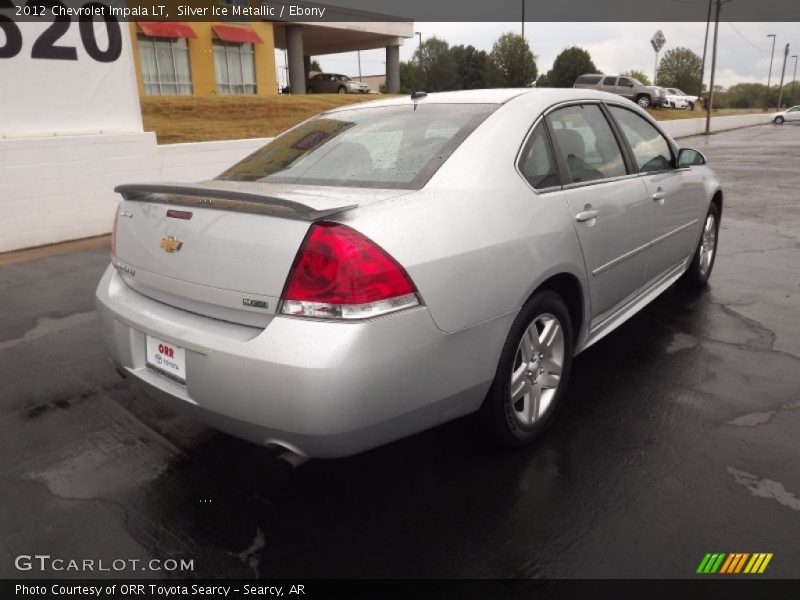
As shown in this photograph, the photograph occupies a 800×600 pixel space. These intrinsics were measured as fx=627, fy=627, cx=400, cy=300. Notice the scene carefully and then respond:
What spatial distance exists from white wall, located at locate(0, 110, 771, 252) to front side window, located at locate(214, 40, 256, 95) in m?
24.0

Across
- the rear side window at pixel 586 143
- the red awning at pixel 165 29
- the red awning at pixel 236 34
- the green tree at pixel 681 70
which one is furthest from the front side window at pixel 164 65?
the green tree at pixel 681 70

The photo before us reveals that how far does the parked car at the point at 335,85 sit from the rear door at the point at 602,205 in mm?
38494

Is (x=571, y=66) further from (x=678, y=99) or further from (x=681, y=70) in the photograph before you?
(x=681, y=70)

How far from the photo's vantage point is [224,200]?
2355 millimetres

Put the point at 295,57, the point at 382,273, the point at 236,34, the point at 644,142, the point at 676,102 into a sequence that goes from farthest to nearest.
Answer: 1. the point at 676,102
2. the point at 295,57
3. the point at 236,34
4. the point at 644,142
5. the point at 382,273

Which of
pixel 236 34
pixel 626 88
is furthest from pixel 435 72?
pixel 236 34

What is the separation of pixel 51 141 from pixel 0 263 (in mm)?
1676

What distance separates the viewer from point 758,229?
8.06 meters

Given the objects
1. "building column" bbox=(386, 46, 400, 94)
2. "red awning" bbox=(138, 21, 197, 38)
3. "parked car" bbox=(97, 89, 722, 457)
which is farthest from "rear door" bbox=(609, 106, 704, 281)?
"building column" bbox=(386, 46, 400, 94)

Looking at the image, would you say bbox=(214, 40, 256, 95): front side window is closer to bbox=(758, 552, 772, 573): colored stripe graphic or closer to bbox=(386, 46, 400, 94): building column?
bbox=(386, 46, 400, 94): building column

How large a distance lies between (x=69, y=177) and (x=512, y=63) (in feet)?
165

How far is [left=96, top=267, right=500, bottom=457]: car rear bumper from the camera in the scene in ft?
6.68

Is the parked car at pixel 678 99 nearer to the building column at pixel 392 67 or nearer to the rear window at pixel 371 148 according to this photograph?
the building column at pixel 392 67

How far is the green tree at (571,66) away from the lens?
186ft
